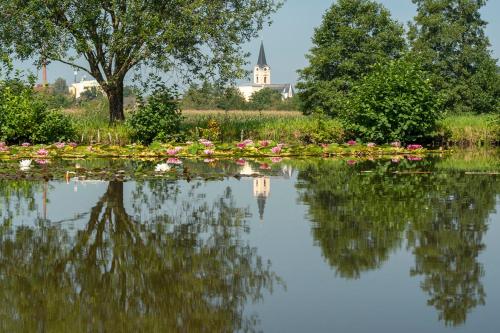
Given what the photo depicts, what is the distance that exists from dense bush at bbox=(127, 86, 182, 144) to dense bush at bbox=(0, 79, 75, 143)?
2.82 metres

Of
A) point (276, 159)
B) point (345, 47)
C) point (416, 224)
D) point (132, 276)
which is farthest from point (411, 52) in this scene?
point (132, 276)

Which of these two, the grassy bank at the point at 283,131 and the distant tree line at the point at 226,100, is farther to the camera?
the distant tree line at the point at 226,100

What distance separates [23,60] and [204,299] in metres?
28.0

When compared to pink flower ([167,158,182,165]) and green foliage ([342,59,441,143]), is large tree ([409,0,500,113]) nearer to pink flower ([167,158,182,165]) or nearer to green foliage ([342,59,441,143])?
green foliage ([342,59,441,143])

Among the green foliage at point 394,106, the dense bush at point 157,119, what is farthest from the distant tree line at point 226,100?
the green foliage at point 394,106

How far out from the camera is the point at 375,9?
212ft

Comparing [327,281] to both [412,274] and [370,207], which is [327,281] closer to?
[412,274]

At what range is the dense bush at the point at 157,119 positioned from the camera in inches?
1232

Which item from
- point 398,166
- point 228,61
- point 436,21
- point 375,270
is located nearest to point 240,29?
point 228,61

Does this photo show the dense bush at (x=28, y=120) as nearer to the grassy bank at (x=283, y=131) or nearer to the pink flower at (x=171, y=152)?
the grassy bank at (x=283, y=131)

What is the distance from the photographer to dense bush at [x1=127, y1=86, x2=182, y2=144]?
31.3 metres

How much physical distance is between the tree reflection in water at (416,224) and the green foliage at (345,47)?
138 ft

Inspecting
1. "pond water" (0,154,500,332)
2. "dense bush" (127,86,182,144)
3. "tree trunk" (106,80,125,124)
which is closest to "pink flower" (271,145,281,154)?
"dense bush" (127,86,182,144)

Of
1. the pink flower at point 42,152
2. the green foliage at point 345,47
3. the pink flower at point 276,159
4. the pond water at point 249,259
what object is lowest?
the pink flower at point 276,159
